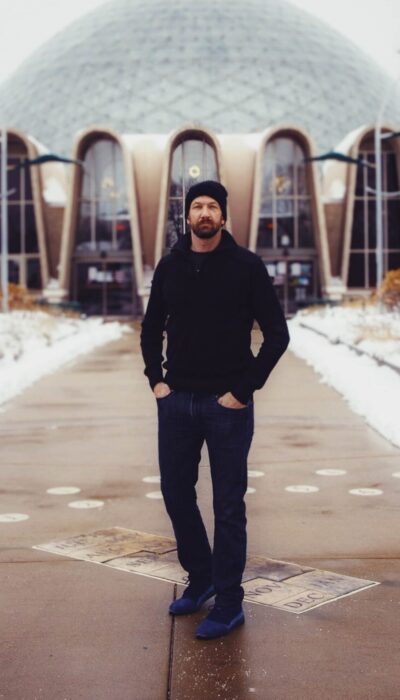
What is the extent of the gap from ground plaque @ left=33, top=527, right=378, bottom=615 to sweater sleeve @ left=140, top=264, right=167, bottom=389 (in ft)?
4.00

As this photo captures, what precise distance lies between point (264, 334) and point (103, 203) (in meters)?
45.9

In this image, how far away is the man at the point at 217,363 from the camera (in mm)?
4480

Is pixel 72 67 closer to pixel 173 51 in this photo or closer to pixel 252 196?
pixel 173 51

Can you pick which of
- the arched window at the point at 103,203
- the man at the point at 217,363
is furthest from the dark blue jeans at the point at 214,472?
the arched window at the point at 103,203

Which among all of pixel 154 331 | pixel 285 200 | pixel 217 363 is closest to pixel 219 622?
pixel 217 363

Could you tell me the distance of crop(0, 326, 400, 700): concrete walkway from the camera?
3.90 m

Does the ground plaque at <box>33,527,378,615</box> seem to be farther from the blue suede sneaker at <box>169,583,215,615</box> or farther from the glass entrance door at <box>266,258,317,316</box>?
the glass entrance door at <box>266,258,317,316</box>

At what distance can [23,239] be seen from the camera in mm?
51188

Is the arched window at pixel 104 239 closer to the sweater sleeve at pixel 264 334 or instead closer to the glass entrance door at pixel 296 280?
the glass entrance door at pixel 296 280

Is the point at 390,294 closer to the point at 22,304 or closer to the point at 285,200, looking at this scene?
the point at 22,304

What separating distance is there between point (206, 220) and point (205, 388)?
2.58 ft

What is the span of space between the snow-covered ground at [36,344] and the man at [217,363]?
9.36 m

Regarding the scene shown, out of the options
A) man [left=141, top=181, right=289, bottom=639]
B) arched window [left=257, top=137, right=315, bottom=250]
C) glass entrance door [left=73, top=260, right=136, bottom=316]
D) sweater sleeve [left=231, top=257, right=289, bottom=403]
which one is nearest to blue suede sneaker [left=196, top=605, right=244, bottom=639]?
man [left=141, top=181, right=289, bottom=639]

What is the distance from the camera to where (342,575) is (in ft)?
17.3
